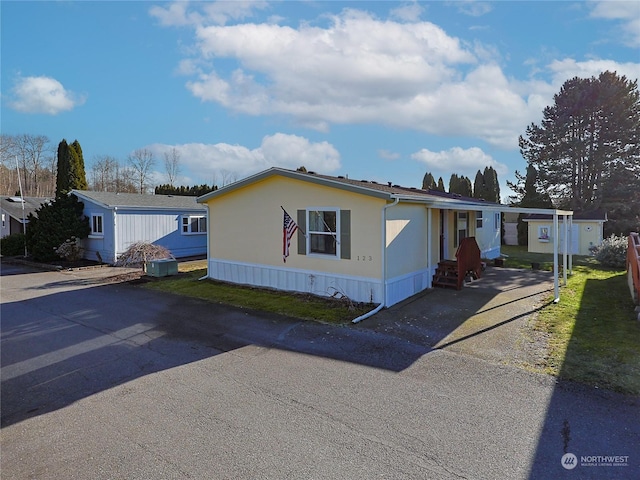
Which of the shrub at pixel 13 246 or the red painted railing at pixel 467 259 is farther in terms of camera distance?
the shrub at pixel 13 246

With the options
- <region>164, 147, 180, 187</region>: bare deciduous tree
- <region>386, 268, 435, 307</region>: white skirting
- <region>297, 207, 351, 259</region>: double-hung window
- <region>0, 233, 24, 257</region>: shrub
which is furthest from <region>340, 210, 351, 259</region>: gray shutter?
<region>164, 147, 180, 187</region>: bare deciduous tree

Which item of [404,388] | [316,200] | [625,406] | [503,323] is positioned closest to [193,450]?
[404,388]

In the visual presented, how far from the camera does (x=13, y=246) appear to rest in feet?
68.6

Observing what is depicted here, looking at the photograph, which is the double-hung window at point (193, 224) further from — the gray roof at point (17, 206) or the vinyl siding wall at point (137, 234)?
the gray roof at point (17, 206)

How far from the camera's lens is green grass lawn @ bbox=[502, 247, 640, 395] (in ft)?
17.0

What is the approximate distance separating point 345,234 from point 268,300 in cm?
273

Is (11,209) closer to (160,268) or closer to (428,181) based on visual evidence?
(160,268)

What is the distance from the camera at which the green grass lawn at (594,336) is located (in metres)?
5.17

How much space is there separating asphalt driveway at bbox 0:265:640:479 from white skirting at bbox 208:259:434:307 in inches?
55.1

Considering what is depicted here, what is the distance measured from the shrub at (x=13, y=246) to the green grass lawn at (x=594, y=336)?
81.9ft

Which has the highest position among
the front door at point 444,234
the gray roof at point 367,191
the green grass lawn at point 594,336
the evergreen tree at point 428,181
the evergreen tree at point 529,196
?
the evergreen tree at point 428,181

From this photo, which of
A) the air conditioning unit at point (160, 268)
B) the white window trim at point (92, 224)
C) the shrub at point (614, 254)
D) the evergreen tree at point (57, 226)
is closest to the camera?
the air conditioning unit at point (160, 268)

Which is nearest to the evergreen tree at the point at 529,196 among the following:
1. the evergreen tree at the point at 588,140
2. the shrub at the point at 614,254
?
the evergreen tree at the point at 588,140

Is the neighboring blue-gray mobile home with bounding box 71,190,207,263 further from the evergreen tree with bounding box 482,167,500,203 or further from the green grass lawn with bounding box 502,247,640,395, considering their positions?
the evergreen tree with bounding box 482,167,500,203
